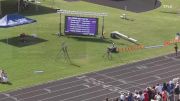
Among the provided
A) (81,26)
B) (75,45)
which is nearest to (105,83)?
(75,45)

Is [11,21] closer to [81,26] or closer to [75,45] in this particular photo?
[75,45]

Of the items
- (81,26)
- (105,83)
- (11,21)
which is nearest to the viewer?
(105,83)

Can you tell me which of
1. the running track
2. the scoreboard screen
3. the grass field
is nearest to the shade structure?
the grass field

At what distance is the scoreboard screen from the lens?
2247 inches

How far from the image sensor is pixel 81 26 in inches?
2263

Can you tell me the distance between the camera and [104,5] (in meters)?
74.1

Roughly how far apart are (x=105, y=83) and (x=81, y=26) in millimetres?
14889

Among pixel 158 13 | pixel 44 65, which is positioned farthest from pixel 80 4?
pixel 44 65

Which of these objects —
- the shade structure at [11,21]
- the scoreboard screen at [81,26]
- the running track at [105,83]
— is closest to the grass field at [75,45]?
the scoreboard screen at [81,26]

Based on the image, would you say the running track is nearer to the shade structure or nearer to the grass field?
the grass field

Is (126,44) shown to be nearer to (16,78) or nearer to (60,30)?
(60,30)

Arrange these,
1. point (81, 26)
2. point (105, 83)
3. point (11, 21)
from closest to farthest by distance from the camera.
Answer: point (105, 83)
point (11, 21)
point (81, 26)

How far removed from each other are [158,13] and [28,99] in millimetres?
35327

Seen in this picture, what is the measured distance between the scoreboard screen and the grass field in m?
0.79
